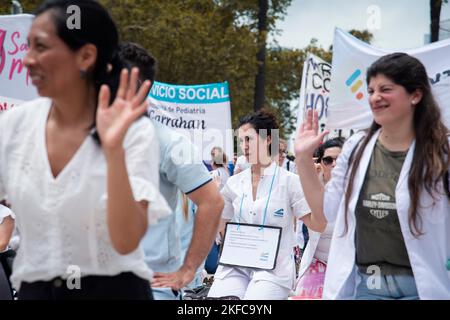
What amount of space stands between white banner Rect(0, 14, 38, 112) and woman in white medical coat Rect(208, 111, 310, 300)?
250 cm

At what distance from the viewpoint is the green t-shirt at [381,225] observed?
3137 mm

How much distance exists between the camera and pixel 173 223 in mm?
3238

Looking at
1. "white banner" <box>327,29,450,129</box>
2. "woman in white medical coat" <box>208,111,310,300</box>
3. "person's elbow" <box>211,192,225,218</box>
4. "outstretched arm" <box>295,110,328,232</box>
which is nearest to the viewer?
"person's elbow" <box>211,192,225,218</box>

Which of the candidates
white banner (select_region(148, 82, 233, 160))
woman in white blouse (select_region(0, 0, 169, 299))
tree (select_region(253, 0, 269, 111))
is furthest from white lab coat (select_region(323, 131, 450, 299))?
tree (select_region(253, 0, 269, 111))

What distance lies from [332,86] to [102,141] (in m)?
5.63

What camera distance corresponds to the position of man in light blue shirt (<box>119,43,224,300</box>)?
314 centimetres

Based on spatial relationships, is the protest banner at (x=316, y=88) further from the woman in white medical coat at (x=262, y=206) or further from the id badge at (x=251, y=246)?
the id badge at (x=251, y=246)

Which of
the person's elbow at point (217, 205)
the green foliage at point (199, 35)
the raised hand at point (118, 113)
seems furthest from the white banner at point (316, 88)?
the green foliage at point (199, 35)

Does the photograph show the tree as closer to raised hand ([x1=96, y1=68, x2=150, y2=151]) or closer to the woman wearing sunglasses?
the woman wearing sunglasses

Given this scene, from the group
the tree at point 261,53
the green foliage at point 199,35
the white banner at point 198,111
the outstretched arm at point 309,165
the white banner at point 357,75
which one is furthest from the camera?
the tree at point 261,53

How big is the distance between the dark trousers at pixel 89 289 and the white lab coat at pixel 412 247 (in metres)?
Result: 1.18

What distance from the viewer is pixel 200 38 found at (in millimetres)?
20344
